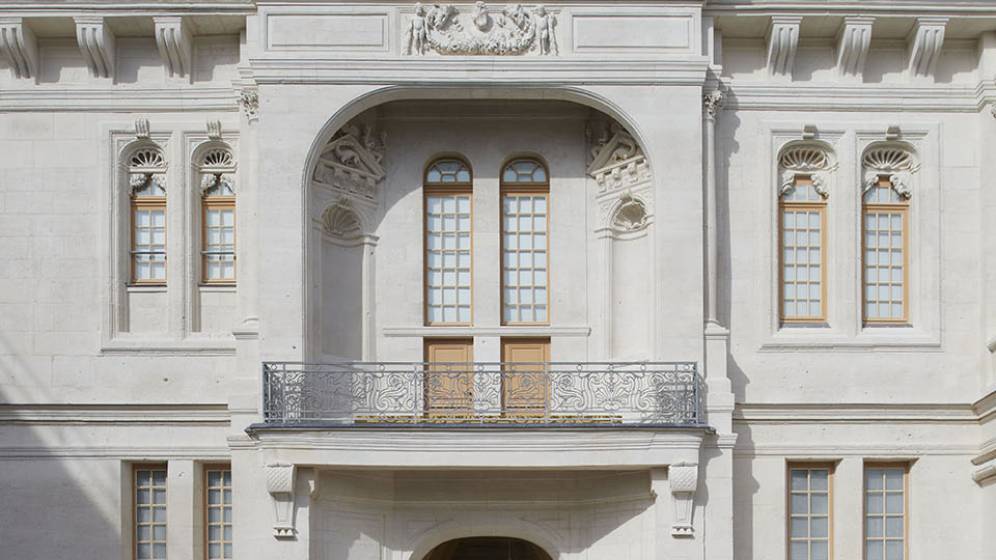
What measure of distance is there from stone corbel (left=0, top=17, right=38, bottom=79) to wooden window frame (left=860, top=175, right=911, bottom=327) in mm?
10854

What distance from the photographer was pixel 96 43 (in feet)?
84.3

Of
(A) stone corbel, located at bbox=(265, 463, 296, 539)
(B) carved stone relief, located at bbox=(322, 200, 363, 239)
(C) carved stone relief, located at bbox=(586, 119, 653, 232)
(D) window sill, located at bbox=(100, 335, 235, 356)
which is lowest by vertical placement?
(A) stone corbel, located at bbox=(265, 463, 296, 539)

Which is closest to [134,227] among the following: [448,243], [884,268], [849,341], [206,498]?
[206,498]

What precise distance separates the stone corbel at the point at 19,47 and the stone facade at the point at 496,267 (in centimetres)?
4

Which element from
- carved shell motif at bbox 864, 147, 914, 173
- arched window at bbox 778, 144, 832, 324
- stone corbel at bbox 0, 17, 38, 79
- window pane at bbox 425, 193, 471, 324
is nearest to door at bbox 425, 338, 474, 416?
window pane at bbox 425, 193, 471, 324

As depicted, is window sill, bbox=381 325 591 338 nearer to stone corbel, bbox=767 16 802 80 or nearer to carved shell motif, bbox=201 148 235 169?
carved shell motif, bbox=201 148 235 169

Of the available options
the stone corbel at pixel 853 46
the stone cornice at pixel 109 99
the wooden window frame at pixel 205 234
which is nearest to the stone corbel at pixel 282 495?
the wooden window frame at pixel 205 234

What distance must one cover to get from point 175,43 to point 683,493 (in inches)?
337

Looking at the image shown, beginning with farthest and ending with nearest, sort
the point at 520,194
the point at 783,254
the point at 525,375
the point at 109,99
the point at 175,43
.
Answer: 1. the point at 520,194
2. the point at 109,99
3. the point at 783,254
4. the point at 175,43
5. the point at 525,375

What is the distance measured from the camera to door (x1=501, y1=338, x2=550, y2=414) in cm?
2492

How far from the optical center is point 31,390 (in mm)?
25656

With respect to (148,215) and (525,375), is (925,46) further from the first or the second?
(148,215)

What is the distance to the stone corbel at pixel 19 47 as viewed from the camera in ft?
84.1

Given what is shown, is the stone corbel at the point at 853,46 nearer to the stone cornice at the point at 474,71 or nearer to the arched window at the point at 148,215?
the stone cornice at the point at 474,71
